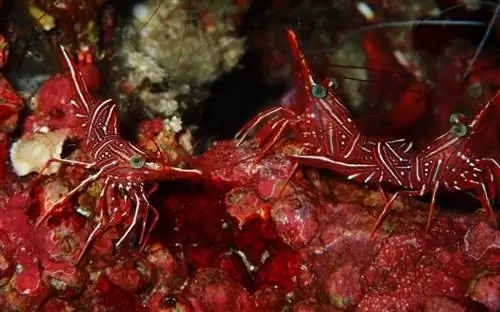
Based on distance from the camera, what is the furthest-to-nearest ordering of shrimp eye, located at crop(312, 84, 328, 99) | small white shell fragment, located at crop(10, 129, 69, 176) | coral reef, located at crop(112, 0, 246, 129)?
coral reef, located at crop(112, 0, 246, 129) < shrimp eye, located at crop(312, 84, 328, 99) < small white shell fragment, located at crop(10, 129, 69, 176)

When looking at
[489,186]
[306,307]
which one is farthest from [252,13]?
[306,307]

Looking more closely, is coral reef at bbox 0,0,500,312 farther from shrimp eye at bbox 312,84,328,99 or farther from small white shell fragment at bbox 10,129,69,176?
shrimp eye at bbox 312,84,328,99

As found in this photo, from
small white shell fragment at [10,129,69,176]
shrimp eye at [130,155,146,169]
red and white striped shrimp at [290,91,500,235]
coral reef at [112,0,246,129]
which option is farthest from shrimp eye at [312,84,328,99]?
small white shell fragment at [10,129,69,176]

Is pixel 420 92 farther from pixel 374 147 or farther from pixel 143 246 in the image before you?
pixel 143 246

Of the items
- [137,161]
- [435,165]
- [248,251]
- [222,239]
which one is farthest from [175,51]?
[435,165]

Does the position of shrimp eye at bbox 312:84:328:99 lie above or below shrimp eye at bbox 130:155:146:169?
above

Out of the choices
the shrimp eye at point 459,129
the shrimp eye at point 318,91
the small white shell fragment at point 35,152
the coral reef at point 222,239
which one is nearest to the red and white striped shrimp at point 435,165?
the shrimp eye at point 459,129

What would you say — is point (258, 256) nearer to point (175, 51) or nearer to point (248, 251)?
point (248, 251)
